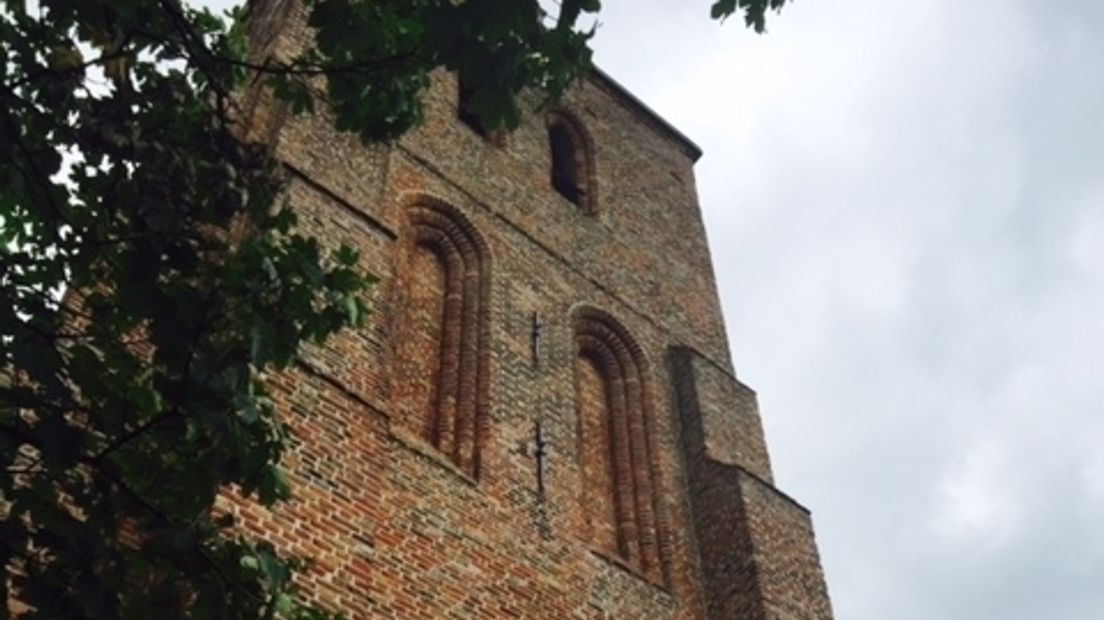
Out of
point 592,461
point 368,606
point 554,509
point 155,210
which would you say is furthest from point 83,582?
point 592,461

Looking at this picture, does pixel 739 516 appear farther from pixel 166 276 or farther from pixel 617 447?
pixel 166 276

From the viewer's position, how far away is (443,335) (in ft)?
32.8

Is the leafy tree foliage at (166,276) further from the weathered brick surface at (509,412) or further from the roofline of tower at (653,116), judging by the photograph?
the roofline of tower at (653,116)

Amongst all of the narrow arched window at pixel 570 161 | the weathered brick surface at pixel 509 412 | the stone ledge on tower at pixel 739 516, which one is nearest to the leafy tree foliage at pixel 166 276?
the weathered brick surface at pixel 509 412

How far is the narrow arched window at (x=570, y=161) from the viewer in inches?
552

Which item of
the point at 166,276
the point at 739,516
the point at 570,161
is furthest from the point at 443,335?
the point at 166,276

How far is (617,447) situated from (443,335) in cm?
201

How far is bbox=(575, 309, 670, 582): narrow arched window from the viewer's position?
972cm

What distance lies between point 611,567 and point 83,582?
6350mm

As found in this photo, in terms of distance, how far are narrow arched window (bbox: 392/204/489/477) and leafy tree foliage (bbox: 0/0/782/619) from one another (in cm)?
448

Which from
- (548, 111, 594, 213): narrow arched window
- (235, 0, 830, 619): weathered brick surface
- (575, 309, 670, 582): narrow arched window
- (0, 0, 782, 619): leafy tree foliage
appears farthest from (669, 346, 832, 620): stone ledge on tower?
(0, 0, 782, 619): leafy tree foliage

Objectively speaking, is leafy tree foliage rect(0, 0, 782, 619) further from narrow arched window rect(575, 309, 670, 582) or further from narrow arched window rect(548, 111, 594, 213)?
narrow arched window rect(548, 111, 594, 213)

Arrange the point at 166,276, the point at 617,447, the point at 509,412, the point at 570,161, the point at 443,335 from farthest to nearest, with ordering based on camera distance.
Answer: the point at 570,161
the point at 617,447
the point at 443,335
the point at 509,412
the point at 166,276

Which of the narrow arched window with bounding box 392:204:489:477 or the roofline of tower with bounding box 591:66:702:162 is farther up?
the roofline of tower with bounding box 591:66:702:162
